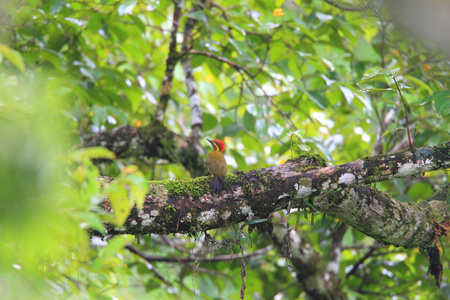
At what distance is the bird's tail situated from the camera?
2230 mm

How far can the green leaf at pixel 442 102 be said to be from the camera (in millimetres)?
2336

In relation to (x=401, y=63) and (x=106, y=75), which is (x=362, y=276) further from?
(x=106, y=75)

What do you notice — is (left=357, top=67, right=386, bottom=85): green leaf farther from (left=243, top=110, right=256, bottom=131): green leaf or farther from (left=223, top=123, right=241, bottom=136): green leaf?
(left=223, top=123, right=241, bottom=136): green leaf

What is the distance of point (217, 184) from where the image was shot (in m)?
2.27

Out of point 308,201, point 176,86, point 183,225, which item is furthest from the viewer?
point 176,86

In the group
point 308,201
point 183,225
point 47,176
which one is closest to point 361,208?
point 308,201

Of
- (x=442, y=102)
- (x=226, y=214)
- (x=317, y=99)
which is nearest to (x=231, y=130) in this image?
(x=317, y=99)

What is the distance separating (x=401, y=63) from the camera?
16.2 feet

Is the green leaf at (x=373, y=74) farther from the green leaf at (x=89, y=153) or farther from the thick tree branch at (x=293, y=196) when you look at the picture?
the green leaf at (x=89, y=153)

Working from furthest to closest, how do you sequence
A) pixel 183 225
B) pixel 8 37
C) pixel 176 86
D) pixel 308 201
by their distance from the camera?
pixel 176 86
pixel 8 37
pixel 308 201
pixel 183 225

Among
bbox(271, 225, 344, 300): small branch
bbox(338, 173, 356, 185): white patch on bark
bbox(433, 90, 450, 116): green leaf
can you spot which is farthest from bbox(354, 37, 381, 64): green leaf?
bbox(338, 173, 356, 185): white patch on bark

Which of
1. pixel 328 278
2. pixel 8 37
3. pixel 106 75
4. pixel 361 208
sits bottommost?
pixel 328 278

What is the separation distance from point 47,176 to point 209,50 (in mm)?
3787

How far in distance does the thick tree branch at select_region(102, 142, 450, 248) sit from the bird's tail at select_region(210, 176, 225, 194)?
1.4 inches
